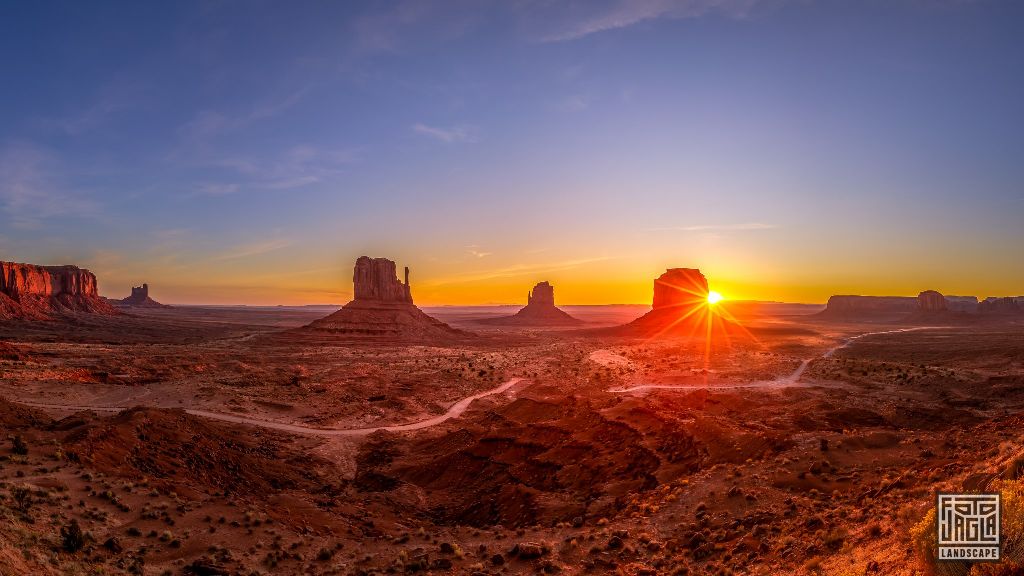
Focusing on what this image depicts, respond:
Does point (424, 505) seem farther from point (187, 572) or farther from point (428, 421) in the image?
point (428, 421)

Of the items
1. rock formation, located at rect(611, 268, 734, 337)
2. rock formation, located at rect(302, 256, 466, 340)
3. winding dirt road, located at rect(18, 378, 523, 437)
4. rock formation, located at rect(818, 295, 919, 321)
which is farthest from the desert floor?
rock formation, located at rect(818, 295, 919, 321)

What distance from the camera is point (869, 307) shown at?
607 feet

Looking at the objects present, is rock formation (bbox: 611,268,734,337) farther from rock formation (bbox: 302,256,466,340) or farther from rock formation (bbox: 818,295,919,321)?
rock formation (bbox: 818,295,919,321)

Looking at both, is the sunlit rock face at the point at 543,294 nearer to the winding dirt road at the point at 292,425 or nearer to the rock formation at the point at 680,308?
the rock formation at the point at 680,308

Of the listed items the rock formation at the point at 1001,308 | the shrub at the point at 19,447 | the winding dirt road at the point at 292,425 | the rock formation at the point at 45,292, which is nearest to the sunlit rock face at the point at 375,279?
the winding dirt road at the point at 292,425

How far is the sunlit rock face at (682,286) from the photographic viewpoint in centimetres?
12038

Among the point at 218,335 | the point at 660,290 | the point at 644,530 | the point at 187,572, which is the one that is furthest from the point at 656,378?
the point at 218,335

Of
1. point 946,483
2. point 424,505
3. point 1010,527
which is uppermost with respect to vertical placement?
point 1010,527

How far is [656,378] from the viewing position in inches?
2028

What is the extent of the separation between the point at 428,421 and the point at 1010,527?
3524 centimetres

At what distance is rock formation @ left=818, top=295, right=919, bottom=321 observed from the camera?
17538 centimetres

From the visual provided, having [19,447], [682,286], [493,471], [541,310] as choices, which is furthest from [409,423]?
[541,310]

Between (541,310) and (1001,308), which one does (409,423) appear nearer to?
(541,310)

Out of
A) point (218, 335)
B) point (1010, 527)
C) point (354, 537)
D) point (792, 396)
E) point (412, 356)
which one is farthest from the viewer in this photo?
point (218, 335)
